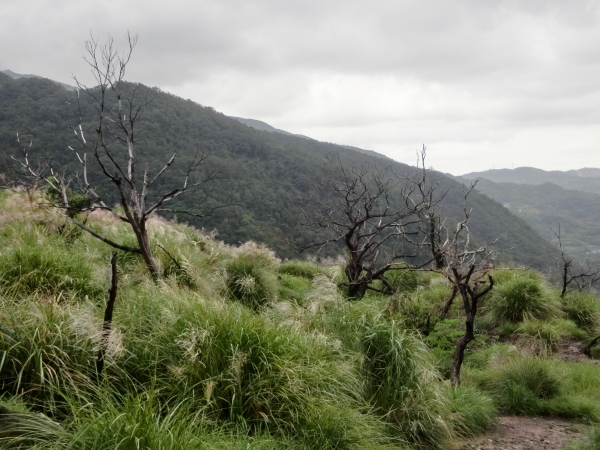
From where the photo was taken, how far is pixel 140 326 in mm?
4242

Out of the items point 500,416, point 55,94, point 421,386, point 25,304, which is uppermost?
point 55,94

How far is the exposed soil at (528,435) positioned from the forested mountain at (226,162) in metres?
15.7

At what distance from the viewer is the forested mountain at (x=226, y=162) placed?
30312mm

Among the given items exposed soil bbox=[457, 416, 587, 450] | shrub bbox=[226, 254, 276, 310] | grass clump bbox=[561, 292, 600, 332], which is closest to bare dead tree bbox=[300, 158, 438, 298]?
shrub bbox=[226, 254, 276, 310]

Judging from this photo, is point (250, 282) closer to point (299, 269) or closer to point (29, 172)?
point (299, 269)

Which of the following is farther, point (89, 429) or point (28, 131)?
point (28, 131)

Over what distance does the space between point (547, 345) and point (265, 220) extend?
85.5ft

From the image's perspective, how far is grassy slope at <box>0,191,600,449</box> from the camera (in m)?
3.28

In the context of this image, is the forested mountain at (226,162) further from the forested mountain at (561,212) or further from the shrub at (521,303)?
the forested mountain at (561,212)

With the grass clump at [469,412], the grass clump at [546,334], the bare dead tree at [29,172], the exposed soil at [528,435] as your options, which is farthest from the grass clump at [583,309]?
the bare dead tree at [29,172]

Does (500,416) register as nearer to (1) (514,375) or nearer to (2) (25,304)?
(1) (514,375)

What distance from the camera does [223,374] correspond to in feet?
12.5

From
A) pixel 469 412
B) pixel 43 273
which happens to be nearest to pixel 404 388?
pixel 469 412

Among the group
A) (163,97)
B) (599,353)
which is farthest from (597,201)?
(599,353)
